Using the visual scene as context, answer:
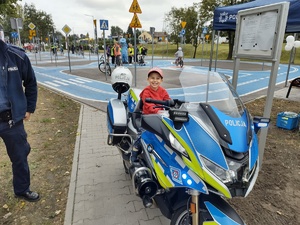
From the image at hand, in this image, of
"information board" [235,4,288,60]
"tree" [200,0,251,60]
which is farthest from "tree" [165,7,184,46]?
"information board" [235,4,288,60]

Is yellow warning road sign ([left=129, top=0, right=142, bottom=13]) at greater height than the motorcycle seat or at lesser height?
greater

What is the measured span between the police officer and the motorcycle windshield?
1795 millimetres

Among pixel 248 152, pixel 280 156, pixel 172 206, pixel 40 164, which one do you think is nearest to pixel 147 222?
pixel 172 206

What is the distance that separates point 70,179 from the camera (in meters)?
3.64

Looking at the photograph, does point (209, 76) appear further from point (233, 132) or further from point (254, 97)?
point (254, 97)

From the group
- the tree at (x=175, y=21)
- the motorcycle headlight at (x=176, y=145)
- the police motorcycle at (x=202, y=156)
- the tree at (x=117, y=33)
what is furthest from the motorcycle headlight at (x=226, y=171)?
the tree at (x=175, y=21)

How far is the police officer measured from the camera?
2.56m

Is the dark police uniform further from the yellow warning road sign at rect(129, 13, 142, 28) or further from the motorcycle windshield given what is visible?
the yellow warning road sign at rect(129, 13, 142, 28)

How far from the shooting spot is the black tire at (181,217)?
1.99 m

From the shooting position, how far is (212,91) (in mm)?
Result: 2221

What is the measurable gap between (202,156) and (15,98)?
2151 millimetres

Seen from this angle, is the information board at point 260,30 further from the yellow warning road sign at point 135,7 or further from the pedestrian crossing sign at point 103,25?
the pedestrian crossing sign at point 103,25

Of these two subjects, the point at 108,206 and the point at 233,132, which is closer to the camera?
the point at 233,132

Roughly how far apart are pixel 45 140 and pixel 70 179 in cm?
189
